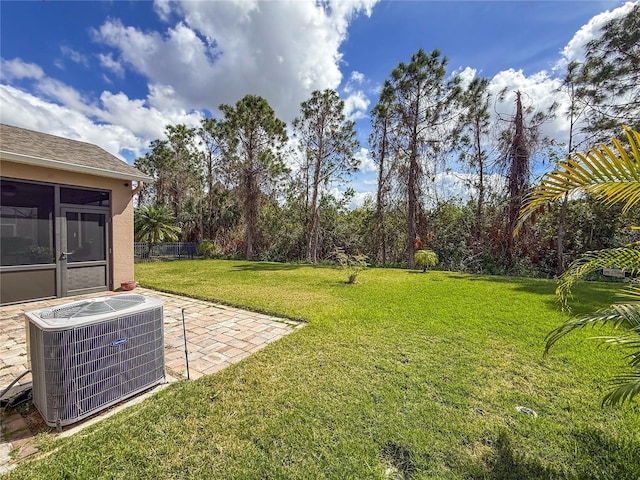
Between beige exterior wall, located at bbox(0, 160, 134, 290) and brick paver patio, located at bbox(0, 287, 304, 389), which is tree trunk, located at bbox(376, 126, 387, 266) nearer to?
brick paver patio, located at bbox(0, 287, 304, 389)

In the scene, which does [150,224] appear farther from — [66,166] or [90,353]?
[90,353]

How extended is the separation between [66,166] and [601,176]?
27.5 ft

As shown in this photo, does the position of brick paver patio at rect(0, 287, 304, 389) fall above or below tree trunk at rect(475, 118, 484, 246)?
below

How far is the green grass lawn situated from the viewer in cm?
168

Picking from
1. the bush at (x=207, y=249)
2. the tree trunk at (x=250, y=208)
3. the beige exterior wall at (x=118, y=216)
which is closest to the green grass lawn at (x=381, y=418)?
the beige exterior wall at (x=118, y=216)

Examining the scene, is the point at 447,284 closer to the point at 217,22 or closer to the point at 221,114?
the point at 217,22

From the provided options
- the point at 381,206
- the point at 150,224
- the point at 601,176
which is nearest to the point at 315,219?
the point at 381,206

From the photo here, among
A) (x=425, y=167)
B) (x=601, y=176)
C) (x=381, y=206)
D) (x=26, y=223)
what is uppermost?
(x=425, y=167)

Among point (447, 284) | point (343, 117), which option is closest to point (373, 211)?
point (343, 117)

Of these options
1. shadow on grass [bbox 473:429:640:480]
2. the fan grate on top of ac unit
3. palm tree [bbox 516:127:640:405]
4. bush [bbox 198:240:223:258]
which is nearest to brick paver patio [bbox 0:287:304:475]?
the fan grate on top of ac unit

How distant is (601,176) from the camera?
5.63 feet

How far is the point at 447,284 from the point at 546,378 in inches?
209

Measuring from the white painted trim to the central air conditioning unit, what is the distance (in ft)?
16.3

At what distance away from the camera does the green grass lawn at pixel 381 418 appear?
1683mm
